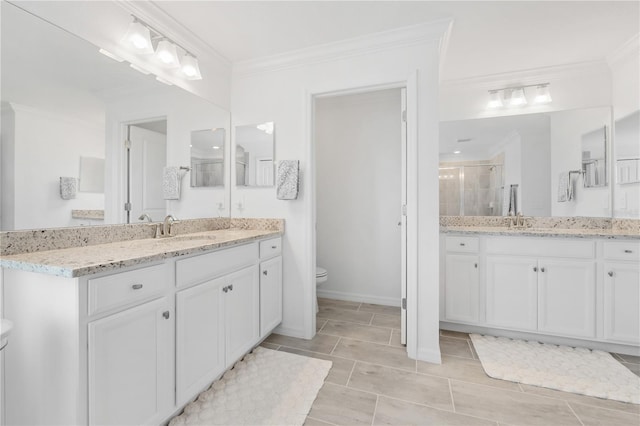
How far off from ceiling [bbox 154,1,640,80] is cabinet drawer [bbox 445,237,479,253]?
1.62 metres

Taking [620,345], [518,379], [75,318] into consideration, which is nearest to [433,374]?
[518,379]

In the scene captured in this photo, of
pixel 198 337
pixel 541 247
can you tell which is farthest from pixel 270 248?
pixel 541 247

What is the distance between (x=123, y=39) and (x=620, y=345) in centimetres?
416

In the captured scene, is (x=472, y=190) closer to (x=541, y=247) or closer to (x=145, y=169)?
(x=541, y=247)

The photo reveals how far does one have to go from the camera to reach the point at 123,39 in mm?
1734

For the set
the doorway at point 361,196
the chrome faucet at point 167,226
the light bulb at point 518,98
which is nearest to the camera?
the chrome faucet at point 167,226

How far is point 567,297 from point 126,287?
3.04 m

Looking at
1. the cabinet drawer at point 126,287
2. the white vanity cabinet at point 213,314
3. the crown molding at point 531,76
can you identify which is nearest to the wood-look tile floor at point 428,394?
the white vanity cabinet at point 213,314

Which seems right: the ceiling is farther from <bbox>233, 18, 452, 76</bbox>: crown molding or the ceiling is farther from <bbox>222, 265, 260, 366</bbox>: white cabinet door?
<bbox>222, 265, 260, 366</bbox>: white cabinet door

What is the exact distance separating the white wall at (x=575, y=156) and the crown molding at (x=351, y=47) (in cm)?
150

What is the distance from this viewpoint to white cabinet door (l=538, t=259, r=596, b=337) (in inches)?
85.7

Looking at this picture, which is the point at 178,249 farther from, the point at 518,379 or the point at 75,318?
the point at 518,379

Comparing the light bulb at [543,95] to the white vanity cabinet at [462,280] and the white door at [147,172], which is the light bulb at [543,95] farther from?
the white door at [147,172]

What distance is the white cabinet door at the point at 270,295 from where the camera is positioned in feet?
6.98
